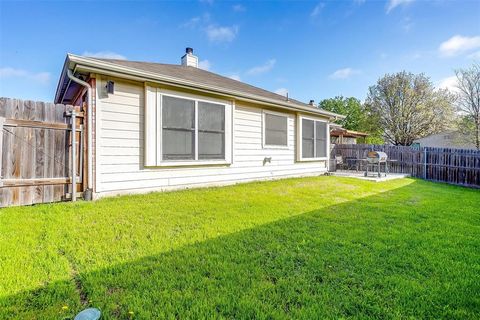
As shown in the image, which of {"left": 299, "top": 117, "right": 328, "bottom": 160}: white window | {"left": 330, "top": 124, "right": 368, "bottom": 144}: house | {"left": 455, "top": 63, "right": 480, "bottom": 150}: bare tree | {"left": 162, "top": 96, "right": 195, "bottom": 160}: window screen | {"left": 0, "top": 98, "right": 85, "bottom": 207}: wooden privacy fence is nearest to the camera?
{"left": 0, "top": 98, "right": 85, "bottom": 207}: wooden privacy fence

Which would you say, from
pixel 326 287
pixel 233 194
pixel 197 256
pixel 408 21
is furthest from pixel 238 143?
pixel 408 21

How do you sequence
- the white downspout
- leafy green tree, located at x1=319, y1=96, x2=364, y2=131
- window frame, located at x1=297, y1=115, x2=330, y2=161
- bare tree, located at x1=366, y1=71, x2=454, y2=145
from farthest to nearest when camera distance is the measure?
1. leafy green tree, located at x1=319, y1=96, x2=364, y2=131
2. bare tree, located at x1=366, y1=71, x2=454, y2=145
3. window frame, located at x1=297, y1=115, x2=330, y2=161
4. the white downspout

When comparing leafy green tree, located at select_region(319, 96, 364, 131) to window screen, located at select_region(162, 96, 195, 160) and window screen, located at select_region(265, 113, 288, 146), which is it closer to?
window screen, located at select_region(265, 113, 288, 146)

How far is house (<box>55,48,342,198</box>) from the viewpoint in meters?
4.74

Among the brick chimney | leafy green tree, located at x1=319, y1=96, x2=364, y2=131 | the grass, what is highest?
leafy green tree, located at x1=319, y1=96, x2=364, y2=131

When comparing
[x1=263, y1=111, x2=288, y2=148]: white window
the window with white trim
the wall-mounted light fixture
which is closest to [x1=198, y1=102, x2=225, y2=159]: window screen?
[x1=263, y1=111, x2=288, y2=148]: white window

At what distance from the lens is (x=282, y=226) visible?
11.1 feet

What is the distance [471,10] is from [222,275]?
12.2m

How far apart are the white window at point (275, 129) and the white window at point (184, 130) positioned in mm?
1616

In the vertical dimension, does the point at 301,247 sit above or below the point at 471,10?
below

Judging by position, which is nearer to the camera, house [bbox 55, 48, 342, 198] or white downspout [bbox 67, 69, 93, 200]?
white downspout [bbox 67, 69, 93, 200]

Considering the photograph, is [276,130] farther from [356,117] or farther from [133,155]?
[356,117]

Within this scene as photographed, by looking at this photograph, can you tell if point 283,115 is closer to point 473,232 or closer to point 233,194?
point 233,194

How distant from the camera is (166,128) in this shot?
5555 millimetres
